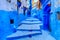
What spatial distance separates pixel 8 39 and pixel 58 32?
1960mm

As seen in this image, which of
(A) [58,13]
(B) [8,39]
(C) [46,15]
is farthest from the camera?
(C) [46,15]

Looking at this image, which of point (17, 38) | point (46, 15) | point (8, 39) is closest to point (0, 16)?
point (8, 39)

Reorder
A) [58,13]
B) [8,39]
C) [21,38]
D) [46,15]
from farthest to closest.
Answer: [46,15], [21,38], [8,39], [58,13]

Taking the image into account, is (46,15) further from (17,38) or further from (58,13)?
(58,13)

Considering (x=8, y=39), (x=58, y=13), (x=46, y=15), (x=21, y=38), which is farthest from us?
(x=46, y=15)

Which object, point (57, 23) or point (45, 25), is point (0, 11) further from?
point (45, 25)

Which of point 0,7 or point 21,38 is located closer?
point 0,7

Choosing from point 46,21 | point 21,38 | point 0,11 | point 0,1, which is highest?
point 0,1

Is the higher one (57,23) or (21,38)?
(57,23)

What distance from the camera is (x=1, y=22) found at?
4445 mm

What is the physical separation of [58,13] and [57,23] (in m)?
0.32

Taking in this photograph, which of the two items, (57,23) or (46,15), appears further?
(46,15)

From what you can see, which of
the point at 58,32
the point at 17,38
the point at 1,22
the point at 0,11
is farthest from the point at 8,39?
the point at 58,32

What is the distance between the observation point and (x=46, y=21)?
783 cm
